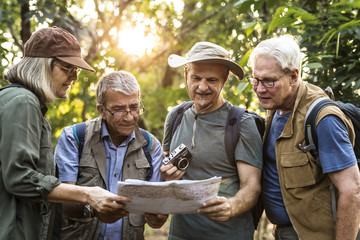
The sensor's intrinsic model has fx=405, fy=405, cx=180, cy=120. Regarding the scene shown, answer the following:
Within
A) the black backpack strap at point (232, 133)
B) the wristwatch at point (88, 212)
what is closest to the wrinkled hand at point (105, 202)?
the wristwatch at point (88, 212)

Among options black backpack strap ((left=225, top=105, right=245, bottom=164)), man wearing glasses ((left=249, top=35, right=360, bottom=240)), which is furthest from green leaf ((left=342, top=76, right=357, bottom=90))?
black backpack strap ((left=225, top=105, right=245, bottom=164))

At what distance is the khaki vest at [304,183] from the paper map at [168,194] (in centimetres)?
60

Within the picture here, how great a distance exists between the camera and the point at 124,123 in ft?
10.5

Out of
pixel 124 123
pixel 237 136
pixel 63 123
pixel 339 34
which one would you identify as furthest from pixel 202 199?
pixel 63 123

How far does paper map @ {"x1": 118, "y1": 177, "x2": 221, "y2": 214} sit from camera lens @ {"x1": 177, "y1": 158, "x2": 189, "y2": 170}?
1.60 feet

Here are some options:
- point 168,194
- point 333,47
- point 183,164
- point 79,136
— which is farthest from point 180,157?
point 333,47

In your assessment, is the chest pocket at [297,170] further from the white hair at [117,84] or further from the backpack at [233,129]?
the white hair at [117,84]

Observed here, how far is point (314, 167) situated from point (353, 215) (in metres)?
0.39

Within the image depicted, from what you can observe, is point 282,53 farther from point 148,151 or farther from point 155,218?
point 155,218

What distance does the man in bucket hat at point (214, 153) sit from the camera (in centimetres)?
307

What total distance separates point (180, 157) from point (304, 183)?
3.07 feet

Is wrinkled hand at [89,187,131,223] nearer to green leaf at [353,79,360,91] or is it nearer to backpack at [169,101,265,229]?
backpack at [169,101,265,229]

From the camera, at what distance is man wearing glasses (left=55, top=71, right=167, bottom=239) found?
302cm

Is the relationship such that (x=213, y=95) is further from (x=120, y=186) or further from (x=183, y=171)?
Result: (x=120, y=186)
